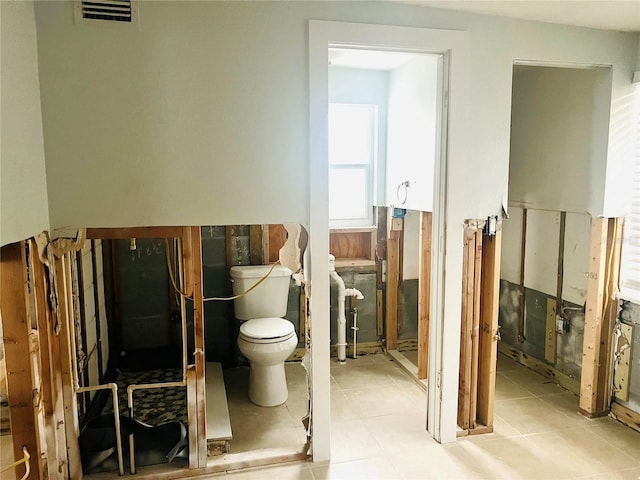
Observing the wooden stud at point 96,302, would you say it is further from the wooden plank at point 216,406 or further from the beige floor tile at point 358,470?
the beige floor tile at point 358,470

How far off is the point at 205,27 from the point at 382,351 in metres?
2.97

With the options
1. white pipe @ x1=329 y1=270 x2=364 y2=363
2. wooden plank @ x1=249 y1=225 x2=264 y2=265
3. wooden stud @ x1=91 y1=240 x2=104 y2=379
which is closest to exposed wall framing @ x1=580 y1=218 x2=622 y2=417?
white pipe @ x1=329 y1=270 x2=364 y2=363

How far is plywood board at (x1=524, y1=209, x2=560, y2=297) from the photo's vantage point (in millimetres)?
3457

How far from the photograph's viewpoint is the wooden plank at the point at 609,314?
9.39 ft

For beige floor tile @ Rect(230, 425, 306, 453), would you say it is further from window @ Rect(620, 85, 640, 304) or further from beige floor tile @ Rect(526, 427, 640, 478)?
window @ Rect(620, 85, 640, 304)

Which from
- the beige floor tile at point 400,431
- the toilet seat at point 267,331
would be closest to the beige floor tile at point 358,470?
the beige floor tile at point 400,431

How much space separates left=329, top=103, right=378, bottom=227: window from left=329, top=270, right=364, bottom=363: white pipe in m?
0.50

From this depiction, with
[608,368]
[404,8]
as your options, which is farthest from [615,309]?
[404,8]

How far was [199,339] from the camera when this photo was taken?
7.85 feet

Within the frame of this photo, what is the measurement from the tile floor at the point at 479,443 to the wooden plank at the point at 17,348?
937 millimetres

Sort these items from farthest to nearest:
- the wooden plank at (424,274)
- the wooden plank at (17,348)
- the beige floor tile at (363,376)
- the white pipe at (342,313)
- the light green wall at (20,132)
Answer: the white pipe at (342,313) → the beige floor tile at (363,376) → the wooden plank at (424,274) → the wooden plank at (17,348) → the light green wall at (20,132)

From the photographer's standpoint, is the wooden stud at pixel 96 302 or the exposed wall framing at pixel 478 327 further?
the wooden stud at pixel 96 302

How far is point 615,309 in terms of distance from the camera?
2.93m

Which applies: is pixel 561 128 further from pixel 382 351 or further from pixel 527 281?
pixel 382 351
